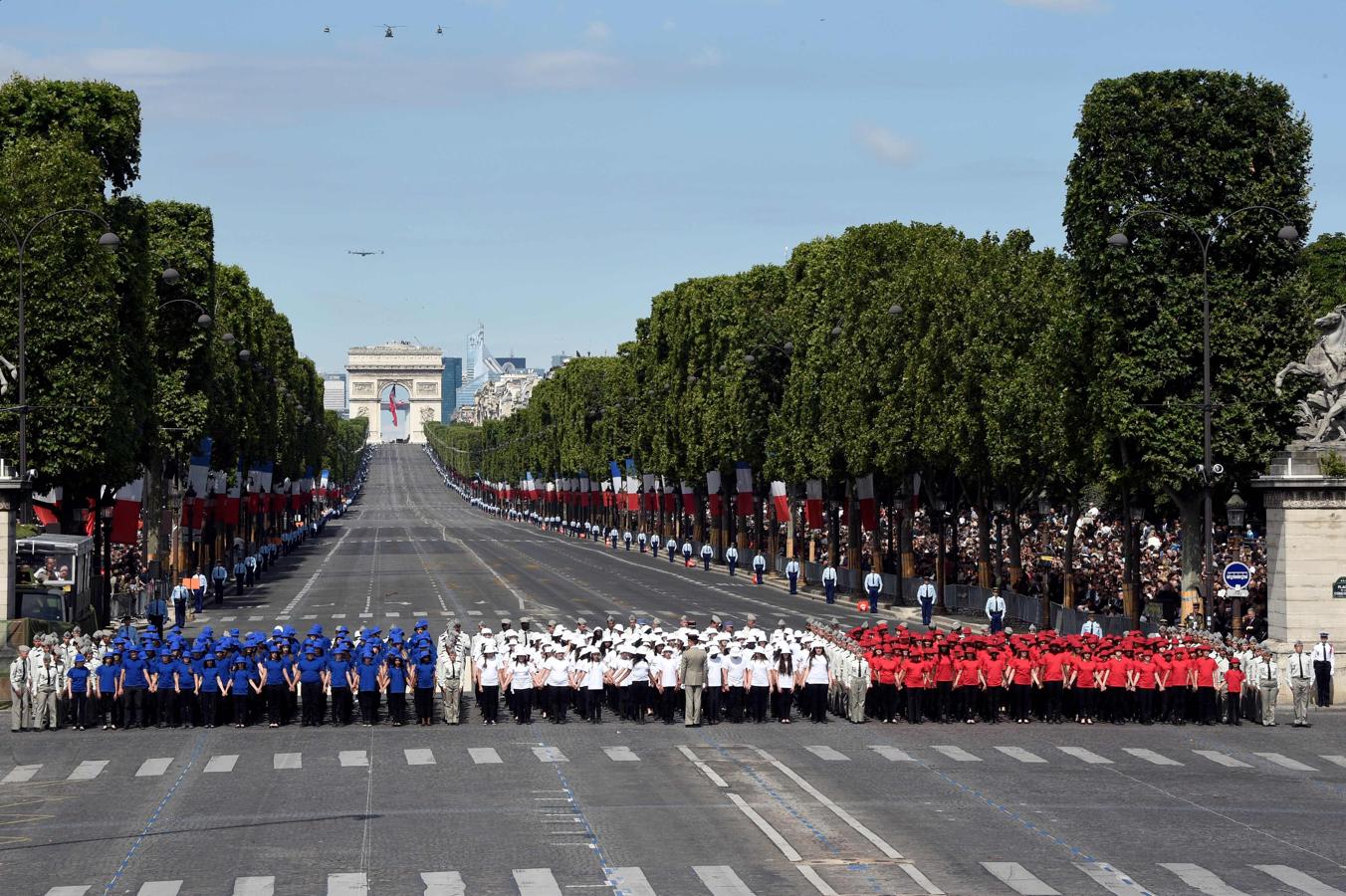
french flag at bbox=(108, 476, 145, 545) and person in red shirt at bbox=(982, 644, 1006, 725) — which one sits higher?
french flag at bbox=(108, 476, 145, 545)

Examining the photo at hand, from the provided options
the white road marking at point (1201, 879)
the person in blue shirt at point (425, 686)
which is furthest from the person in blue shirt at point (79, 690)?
Answer: the white road marking at point (1201, 879)

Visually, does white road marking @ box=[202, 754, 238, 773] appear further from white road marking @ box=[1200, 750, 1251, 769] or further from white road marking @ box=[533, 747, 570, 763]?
white road marking @ box=[1200, 750, 1251, 769]

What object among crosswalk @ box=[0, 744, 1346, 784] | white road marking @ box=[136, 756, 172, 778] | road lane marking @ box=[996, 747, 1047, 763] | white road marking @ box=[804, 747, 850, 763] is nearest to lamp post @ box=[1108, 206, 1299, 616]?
crosswalk @ box=[0, 744, 1346, 784]

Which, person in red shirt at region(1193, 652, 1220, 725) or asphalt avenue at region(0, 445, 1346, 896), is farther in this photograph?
person in red shirt at region(1193, 652, 1220, 725)

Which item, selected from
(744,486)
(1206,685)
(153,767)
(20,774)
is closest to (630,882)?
(153,767)

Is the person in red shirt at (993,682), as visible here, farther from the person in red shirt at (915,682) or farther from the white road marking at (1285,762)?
the white road marking at (1285,762)

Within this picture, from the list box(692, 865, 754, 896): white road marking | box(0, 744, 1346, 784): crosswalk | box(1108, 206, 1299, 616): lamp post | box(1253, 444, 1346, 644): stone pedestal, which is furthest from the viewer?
box(1108, 206, 1299, 616): lamp post

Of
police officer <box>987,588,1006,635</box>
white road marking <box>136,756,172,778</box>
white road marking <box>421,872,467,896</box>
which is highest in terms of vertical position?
police officer <box>987,588,1006,635</box>

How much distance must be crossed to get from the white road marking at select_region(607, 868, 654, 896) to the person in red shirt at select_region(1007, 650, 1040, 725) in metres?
16.5

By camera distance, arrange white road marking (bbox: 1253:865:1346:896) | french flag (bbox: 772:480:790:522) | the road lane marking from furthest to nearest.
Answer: french flag (bbox: 772:480:790:522)
the road lane marking
white road marking (bbox: 1253:865:1346:896)

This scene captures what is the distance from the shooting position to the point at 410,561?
11219 centimetres

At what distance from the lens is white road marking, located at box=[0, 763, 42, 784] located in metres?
30.6

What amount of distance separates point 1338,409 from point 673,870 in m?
24.6

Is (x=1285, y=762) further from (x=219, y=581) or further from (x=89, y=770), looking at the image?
(x=219, y=581)
